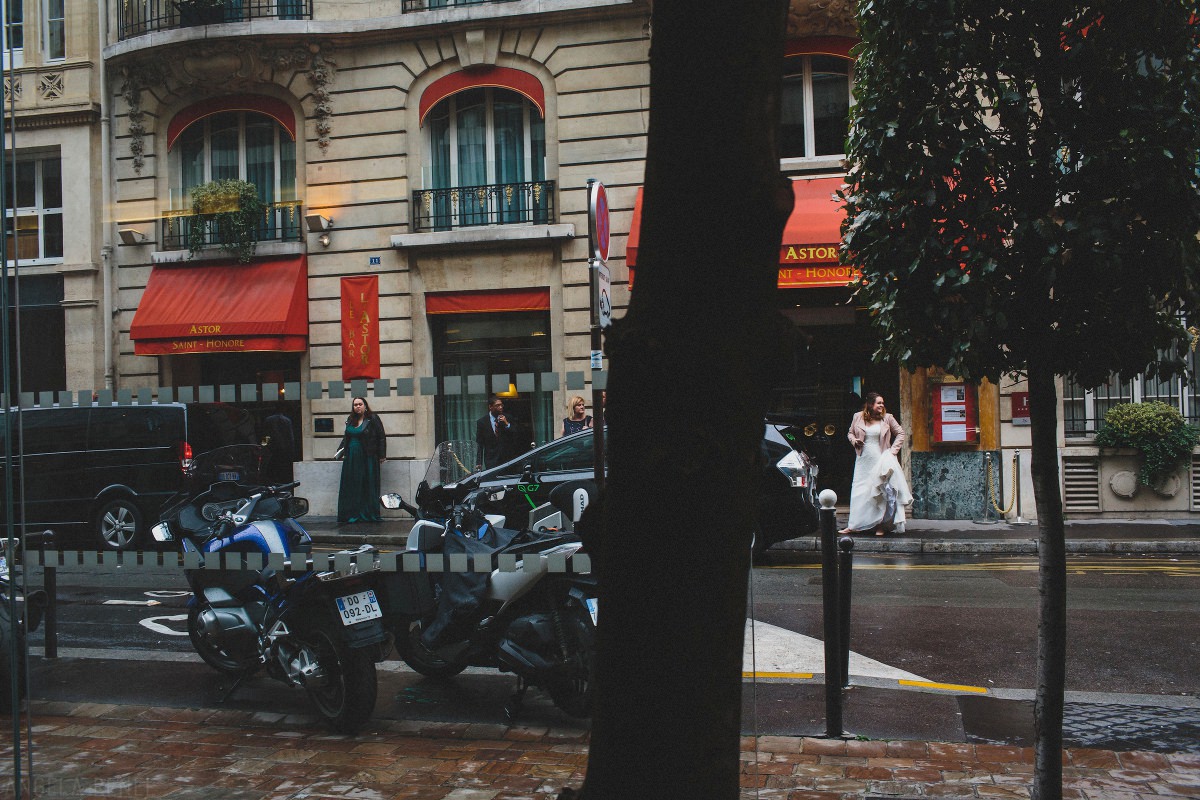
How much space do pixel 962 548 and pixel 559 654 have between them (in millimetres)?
8608

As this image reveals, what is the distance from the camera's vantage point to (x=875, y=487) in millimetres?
13531

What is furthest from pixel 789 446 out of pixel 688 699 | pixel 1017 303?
pixel 688 699

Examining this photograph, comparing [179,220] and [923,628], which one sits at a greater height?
[179,220]

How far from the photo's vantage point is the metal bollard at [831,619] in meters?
5.25

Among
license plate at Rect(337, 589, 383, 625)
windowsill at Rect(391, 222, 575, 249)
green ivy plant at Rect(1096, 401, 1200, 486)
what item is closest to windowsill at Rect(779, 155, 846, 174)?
green ivy plant at Rect(1096, 401, 1200, 486)

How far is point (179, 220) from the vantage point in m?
8.14

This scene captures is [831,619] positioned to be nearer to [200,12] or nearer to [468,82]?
[468,82]

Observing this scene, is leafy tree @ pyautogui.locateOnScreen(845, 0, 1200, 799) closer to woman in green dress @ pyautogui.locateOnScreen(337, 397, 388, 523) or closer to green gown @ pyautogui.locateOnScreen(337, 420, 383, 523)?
woman in green dress @ pyautogui.locateOnScreen(337, 397, 388, 523)

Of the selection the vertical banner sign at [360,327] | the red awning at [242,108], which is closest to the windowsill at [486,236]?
the vertical banner sign at [360,327]

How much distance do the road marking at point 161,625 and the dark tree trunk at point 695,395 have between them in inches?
226

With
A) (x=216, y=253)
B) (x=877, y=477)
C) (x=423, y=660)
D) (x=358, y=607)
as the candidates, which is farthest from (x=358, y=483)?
(x=877, y=477)

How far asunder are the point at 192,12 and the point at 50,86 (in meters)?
3.92

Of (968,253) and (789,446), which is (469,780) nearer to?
(968,253)

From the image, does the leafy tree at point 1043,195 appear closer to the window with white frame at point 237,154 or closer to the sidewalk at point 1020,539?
the window with white frame at point 237,154
